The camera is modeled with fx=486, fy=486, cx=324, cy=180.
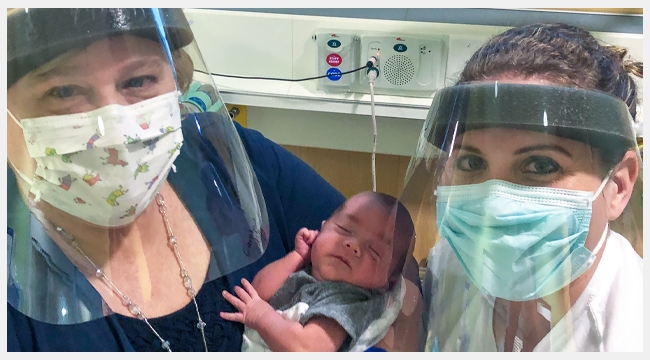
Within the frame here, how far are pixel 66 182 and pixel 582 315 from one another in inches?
31.5

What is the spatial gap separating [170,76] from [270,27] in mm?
693

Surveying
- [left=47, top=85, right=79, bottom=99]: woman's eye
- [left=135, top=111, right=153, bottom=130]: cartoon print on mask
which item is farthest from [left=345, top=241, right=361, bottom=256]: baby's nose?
[left=47, top=85, right=79, bottom=99]: woman's eye

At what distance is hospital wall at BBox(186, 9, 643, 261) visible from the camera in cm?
135

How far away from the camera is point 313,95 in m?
1.42

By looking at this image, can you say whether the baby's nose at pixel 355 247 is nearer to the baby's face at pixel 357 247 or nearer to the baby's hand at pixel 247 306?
the baby's face at pixel 357 247

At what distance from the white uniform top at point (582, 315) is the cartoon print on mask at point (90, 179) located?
0.55 metres

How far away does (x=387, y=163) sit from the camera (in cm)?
142

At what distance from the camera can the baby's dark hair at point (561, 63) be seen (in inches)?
29.4

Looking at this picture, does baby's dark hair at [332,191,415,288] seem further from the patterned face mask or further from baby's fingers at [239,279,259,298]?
the patterned face mask

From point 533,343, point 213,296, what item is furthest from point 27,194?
point 533,343

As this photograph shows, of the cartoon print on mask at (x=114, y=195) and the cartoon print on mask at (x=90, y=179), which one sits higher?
the cartoon print on mask at (x=90, y=179)

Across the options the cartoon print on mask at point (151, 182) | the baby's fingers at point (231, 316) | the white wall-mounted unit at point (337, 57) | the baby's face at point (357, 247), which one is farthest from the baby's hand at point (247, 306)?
the white wall-mounted unit at point (337, 57)

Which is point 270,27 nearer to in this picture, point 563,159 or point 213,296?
point 213,296

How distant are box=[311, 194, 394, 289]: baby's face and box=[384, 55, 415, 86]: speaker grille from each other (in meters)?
0.46
